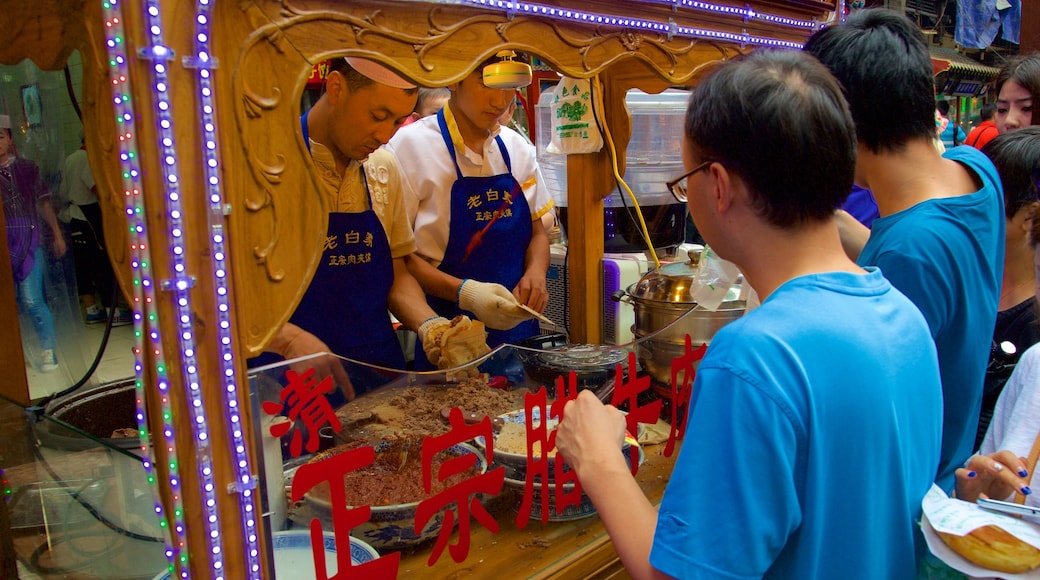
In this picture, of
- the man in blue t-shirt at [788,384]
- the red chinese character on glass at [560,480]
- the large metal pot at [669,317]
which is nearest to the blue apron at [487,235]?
the large metal pot at [669,317]

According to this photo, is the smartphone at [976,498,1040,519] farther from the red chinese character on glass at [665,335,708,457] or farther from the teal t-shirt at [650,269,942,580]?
the red chinese character on glass at [665,335,708,457]

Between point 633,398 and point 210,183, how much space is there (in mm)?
1398

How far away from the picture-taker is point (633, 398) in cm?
212

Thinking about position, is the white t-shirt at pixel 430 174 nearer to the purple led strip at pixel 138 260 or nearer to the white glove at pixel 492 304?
the white glove at pixel 492 304

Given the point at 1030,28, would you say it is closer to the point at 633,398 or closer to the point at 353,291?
the point at 633,398

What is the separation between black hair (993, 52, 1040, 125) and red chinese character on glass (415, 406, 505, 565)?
10.3 feet

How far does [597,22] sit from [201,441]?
4.24 feet

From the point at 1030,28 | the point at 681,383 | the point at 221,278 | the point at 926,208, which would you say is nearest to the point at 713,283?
the point at 681,383

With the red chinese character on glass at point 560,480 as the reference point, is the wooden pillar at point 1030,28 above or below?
above

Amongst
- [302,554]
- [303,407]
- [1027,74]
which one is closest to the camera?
[303,407]

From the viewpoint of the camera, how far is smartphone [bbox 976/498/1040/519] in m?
1.04

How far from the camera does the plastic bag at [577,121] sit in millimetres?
2766

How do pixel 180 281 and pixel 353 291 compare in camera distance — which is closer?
pixel 180 281

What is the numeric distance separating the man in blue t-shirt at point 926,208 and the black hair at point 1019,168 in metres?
0.49
